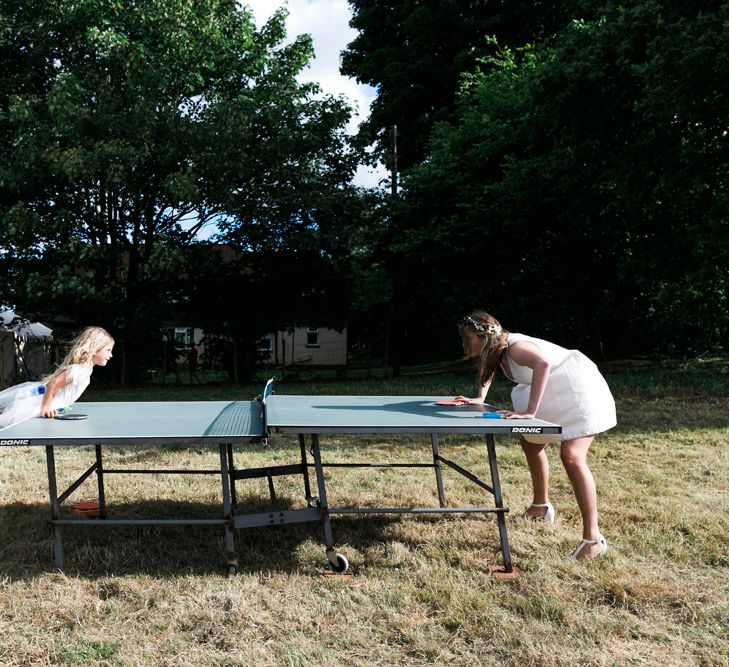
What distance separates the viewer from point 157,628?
3064mm

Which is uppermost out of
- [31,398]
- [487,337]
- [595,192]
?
[595,192]

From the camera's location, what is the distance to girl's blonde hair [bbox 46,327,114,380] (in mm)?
4434

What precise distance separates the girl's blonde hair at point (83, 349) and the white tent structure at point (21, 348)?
45.3 ft

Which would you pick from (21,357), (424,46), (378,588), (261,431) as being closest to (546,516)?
(378,588)

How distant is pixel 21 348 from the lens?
2014 cm

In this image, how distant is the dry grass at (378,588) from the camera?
2.86 meters

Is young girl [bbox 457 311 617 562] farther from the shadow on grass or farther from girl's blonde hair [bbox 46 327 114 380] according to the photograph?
girl's blonde hair [bbox 46 327 114 380]

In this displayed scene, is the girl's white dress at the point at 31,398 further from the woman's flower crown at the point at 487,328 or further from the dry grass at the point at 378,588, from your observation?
the woman's flower crown at the point at 487,328

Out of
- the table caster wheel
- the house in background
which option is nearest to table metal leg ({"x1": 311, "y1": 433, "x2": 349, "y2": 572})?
the table caster wheel

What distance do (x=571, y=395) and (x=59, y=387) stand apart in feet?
10.6

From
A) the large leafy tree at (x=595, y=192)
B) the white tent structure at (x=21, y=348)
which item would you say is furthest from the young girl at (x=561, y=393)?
the white tent structure at (x=21, y=348)

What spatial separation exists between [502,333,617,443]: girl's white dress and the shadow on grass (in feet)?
3.03

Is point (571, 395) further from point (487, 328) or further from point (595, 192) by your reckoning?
point (595, 192)

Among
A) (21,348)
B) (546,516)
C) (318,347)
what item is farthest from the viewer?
(318,347)
